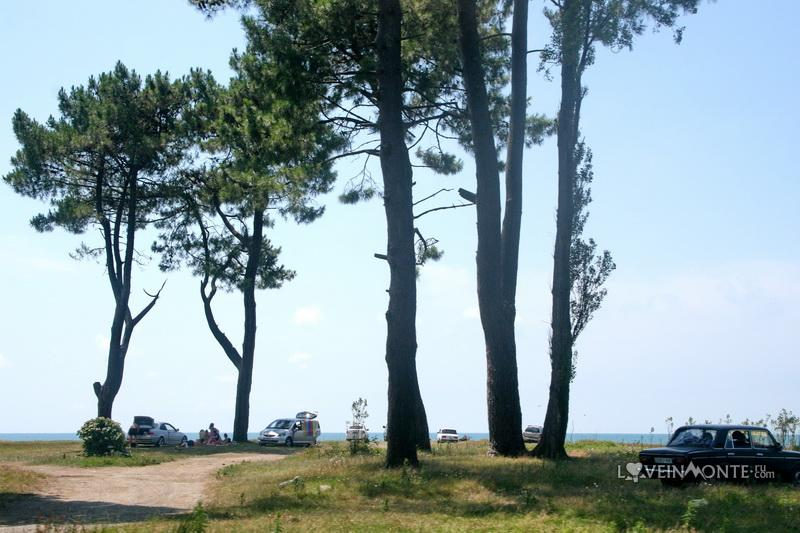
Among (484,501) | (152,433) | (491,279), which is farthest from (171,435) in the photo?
(484,501)

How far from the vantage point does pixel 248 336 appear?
1654 inches

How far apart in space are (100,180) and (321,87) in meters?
19.5

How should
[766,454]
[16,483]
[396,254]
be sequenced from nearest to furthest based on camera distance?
[766,454]
[396,254]
[16,483]

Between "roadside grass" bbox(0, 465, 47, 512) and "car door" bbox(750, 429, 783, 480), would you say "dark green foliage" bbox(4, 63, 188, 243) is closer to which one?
"roadside grass" bbox(0, 465, 47, 512)

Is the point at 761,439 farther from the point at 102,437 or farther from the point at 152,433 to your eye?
the point at 152,433

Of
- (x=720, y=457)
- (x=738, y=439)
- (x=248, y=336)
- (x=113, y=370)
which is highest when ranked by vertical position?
(x=248, y=336)

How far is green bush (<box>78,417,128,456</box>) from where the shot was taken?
106 feet

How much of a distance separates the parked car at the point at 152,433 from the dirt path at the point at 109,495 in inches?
678

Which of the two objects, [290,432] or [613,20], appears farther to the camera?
[290,432]

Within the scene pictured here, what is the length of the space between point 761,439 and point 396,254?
868cm

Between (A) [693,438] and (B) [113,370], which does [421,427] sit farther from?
(B) [113,370]

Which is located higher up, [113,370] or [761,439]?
[113,370]

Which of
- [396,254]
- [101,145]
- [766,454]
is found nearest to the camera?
[766,454]

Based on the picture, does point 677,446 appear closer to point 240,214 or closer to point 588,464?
point 588,464
